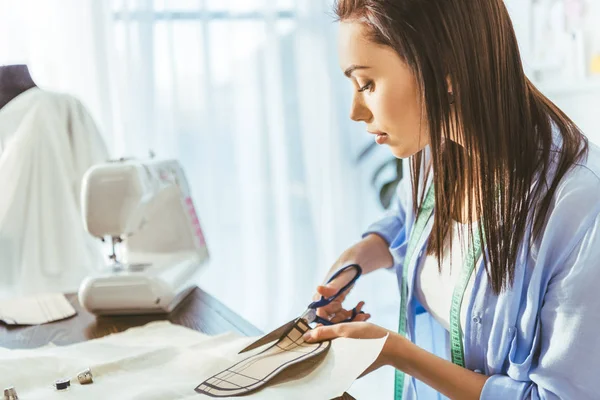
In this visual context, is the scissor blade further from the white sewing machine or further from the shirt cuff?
the white sewing machine

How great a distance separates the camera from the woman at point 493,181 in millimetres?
830

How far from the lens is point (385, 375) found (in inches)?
123

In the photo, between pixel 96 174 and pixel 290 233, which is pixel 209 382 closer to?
pixel 96 174

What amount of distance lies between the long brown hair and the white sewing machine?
636mm

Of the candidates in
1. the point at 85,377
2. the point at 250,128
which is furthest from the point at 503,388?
the point at 250,128

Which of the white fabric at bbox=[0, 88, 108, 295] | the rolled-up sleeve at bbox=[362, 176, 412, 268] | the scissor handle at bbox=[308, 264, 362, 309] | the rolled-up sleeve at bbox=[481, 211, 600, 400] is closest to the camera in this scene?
the rolled-up sleeve at bbox=[481, 211, 600, 400]

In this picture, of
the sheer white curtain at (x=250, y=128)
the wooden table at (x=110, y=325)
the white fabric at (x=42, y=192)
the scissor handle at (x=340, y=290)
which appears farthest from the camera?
the sheer white curtain at (x=250, y=128)

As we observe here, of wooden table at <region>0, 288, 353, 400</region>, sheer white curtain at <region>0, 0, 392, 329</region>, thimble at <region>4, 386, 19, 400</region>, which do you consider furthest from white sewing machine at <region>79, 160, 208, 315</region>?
sheer white curtain at <region>0, 0, 392, 329</region>

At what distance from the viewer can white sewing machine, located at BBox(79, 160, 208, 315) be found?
1328mm

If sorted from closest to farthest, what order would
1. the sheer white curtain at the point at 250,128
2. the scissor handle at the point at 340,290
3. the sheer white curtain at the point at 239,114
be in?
1. the scissor handle at the point at 340,290
2. the sheer white curtain at the point at 239,114
3. the sheer white curtain at the point at 250,128

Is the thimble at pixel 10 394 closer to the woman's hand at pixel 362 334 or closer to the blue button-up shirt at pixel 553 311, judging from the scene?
the woman's hand at pixel 362 334

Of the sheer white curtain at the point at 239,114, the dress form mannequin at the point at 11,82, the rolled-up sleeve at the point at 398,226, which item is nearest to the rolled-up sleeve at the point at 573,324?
the rolled-up sleeve at the point at 398,226

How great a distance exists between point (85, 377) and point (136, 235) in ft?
2.15

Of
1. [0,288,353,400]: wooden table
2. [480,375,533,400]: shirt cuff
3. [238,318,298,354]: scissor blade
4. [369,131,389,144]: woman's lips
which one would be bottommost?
[0,288,353,400]: wooden table
